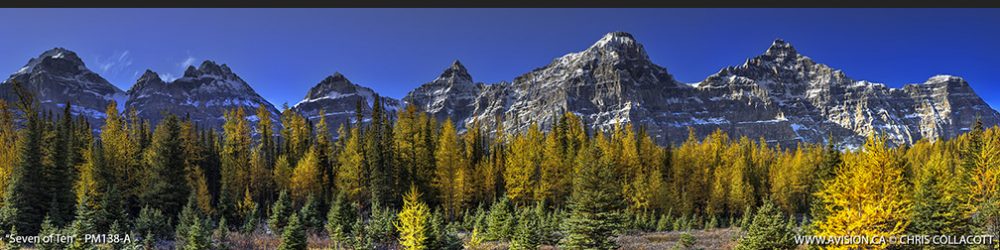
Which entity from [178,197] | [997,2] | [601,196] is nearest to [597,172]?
[601,196]

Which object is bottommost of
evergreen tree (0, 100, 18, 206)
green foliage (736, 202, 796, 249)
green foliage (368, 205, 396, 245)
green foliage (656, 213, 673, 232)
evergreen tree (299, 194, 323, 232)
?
green foliage (656, 213, 673, 232)

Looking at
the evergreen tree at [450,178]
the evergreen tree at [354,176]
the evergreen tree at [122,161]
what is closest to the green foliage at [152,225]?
the evergreen tree at [122,161]

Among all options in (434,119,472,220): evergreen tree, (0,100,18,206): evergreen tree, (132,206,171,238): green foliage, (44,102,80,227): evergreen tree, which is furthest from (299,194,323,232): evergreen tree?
(0,100,18,206): evergreen tree

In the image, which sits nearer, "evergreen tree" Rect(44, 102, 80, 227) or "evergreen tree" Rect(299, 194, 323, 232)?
"evergreen tree" Rect(44, 102, 80, 227)

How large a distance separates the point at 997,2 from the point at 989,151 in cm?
3748

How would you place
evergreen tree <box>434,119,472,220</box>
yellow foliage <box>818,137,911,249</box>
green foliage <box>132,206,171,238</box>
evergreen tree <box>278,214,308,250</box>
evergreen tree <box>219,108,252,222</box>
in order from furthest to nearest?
1. evergreen tree <box>434,119,472,220</box>
2. evergreen tree <box>219,108,252,222</box>
3. green foliage <box>132,206,171,238</box>
4. evergreen tree <box>278,214,308,250</box>
5. yellow foliage <box>818,137,911,249</box>

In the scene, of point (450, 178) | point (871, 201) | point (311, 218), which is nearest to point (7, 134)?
point (311, 218)

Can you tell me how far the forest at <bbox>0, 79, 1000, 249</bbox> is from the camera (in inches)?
939

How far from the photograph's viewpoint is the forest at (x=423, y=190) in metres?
23.8

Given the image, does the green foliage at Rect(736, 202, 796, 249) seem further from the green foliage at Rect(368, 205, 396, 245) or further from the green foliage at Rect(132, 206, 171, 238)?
the green foliage at Rect(132, 206, 171, 238)

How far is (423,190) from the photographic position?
161ft

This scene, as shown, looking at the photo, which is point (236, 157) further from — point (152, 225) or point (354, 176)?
point (152, 225)

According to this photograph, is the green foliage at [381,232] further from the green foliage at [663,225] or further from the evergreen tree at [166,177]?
the green foliage at [663,225]

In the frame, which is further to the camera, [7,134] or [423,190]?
Result: [423,190]
